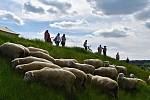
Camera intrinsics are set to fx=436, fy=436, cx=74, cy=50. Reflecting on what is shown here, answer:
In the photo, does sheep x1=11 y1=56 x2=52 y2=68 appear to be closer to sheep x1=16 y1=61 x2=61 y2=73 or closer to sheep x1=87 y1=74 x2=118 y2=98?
sheep x1=16 y1=61 x2=61 y2=73

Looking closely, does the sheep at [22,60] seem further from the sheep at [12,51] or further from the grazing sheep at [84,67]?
the grazing sheep at [84,67]

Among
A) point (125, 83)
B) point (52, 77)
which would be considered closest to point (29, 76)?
point (52, 77)

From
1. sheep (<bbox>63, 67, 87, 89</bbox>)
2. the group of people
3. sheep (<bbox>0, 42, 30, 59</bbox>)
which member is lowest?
sheep (<bbox>63, 67, 87, 89</bbox>)

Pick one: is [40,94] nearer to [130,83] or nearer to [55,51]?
[130,83]

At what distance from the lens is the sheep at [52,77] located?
18516 mm

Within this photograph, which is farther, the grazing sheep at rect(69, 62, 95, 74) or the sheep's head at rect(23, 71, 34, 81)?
the grazing sheep at rect(69, 62, 95, 74)

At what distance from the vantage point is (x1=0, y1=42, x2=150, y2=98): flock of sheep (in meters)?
18.6

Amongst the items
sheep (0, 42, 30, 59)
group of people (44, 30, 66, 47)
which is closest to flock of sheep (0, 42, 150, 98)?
sheep (0, 42, 30, 59)

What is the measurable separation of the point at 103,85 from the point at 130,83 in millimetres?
4952

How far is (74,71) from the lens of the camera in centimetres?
2045

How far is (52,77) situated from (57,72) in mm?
344

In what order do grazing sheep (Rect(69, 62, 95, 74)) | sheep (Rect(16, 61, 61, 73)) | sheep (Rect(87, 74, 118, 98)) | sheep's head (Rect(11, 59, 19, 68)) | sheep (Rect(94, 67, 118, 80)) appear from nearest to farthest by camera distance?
sheep (Rect(16, 61, 61, 73)) < sheep's head (Rect(11, 59, 19, 68)) < sheep (Rect(87, 74, 118, 98)) < grazing sheep (Rect(69, 62, 95, 74)) < sheep (Rect(94, 67, 118, 80))

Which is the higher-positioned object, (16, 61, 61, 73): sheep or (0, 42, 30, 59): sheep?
(0, 42, 30, 59): sheep

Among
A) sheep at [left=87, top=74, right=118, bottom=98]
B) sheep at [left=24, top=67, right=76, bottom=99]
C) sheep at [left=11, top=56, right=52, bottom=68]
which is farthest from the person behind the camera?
sheep at [left=87, top=74, right=118, bottom=98]
